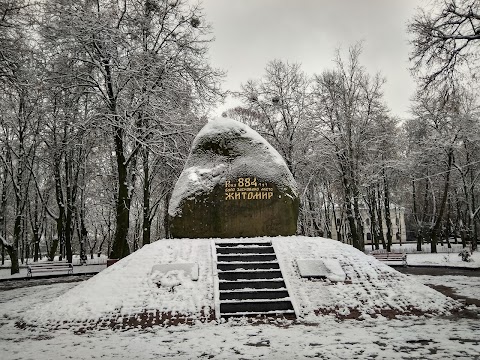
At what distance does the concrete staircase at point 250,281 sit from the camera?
7.68 meters

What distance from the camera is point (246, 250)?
9773mm

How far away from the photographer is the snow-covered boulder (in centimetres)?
1105

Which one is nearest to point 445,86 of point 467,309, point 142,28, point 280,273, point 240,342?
point 467,309

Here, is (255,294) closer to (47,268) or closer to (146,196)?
(146,196)

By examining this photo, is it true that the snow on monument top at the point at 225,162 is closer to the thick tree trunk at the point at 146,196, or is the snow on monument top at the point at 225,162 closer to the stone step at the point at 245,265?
A: the stone step at the point at 245,265

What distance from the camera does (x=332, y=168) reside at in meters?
23.6

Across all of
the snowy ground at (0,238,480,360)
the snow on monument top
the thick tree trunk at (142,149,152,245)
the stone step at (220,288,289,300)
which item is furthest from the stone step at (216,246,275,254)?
the thick tree trunk at (142,149,152,245)

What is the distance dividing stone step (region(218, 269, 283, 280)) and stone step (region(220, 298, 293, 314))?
95cm

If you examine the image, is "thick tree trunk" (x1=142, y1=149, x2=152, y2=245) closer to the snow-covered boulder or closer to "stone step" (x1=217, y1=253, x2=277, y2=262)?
the snow-covered boulder

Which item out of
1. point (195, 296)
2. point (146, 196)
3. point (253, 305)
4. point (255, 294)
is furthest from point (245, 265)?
point (146, 196)

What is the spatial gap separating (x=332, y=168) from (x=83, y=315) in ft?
60.9

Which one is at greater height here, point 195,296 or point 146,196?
point 146,196

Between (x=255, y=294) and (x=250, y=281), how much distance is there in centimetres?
36

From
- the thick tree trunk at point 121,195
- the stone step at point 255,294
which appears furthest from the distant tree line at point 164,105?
the stone step at point 255,294
